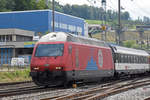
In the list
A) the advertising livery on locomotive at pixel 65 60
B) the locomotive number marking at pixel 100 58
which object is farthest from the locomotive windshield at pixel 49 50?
the locomotive number marking at pixel 100 58

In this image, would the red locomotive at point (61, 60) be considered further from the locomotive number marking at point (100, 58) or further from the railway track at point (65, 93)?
the locomotive number marking at point (100, 58)

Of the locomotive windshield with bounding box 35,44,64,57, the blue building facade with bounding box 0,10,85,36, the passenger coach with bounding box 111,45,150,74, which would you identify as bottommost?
the passenger coach with bounding box 111,45,150,74

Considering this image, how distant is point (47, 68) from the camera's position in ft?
57.2

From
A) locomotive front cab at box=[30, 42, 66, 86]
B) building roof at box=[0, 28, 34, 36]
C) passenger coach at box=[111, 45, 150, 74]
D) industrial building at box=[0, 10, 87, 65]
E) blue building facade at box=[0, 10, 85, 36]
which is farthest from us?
blue building facade at box=[0, 10, 85, 36]

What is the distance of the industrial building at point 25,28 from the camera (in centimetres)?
5975

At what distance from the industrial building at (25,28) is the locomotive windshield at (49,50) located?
3814 centimetres

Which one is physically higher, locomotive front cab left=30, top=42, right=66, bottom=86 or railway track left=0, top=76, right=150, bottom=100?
locomotive front cab left=30, top=42, right=66, bottom=86

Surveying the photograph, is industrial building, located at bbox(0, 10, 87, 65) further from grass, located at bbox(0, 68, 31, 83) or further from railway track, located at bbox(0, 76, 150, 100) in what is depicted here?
railway track, located at bbox(0, 76, 150, 100)

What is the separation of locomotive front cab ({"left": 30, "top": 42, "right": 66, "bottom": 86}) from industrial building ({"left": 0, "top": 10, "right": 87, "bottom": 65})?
3835 centimetres

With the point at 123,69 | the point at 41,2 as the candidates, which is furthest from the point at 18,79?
the point at 41,2

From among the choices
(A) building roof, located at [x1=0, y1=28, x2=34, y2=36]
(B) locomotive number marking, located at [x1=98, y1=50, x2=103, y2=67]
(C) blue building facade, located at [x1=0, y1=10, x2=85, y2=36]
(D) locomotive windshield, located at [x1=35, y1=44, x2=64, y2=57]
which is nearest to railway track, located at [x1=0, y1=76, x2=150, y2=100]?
(D) locomotive windshield, located at [x1=35, y1=44, x2=64, y2=57]

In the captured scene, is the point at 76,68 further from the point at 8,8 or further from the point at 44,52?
the point at 8,8

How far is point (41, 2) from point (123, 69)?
246 ft

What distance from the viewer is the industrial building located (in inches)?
2352
